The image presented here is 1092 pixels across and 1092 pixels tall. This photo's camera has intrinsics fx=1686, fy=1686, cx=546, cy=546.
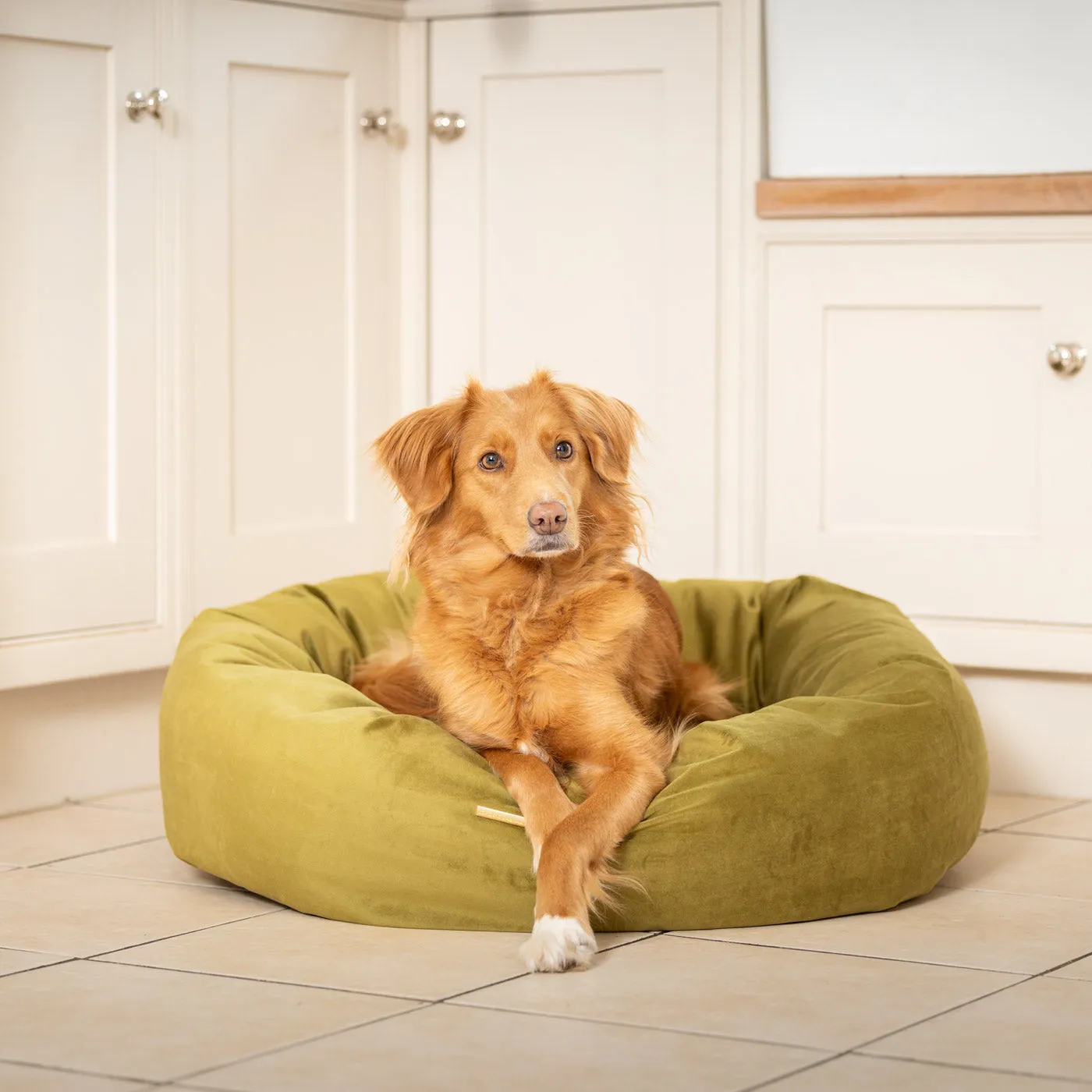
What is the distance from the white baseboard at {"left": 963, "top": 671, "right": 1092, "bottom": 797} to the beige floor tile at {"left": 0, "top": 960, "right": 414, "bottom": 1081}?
78.3 inches

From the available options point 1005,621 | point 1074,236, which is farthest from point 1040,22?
point 1005,621

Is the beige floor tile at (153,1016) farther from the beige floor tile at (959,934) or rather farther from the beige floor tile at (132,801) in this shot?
the beige floor tile at (132,801)

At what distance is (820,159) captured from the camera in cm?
390

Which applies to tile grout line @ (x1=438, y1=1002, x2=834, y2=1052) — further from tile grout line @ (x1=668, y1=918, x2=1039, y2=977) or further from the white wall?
the white wall

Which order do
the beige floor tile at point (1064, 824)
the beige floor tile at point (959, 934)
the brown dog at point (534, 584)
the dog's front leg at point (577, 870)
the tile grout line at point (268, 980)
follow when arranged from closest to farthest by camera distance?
the tile grout line at point (268, 980), the dog's front leg at point (577, 870), the beige floor tile at point (959, 934), the brown dog at point (534, 584), the beige floor tile at point (1064, 824)

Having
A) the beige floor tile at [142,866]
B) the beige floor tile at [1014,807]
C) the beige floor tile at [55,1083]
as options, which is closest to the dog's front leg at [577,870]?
the beige floor tile at [55,1083]

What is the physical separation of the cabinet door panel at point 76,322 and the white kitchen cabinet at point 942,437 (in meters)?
1.43

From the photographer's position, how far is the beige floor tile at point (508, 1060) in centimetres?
188

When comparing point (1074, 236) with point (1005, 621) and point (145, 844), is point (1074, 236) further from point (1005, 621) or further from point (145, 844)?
point (145, 844)

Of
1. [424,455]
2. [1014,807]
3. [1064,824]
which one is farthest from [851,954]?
[1014,807]

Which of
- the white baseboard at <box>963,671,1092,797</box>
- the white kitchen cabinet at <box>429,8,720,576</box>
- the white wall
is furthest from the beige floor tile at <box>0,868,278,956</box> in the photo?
the white wall

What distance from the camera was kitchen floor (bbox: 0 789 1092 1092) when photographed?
1.92 meters

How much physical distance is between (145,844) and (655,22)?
2.22m

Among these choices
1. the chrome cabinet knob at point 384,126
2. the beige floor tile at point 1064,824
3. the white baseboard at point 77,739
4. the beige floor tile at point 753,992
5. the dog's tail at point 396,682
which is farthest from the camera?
the chrome cabinet knob at point 384,126
